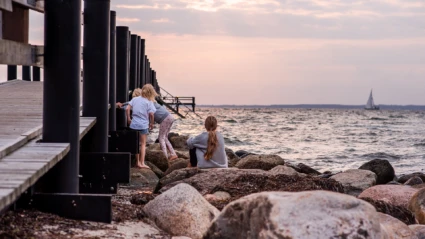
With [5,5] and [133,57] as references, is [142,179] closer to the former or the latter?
[133,57]

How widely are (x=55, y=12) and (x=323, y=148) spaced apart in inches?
1501

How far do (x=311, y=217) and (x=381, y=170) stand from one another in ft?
48.2

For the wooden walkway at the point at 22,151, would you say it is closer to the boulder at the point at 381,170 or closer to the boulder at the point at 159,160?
the boulder at the point at 159,160

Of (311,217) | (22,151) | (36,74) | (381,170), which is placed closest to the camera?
(311,217)

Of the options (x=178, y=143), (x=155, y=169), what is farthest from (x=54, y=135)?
(x=178, y=143)

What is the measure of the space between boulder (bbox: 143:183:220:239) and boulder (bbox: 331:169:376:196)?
795 cm

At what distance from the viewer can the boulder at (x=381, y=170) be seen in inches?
750

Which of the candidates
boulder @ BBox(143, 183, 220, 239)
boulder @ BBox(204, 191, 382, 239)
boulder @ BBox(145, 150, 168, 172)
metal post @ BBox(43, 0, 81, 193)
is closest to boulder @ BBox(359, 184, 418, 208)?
boulder @ BBox(143, 183, 220, 239)

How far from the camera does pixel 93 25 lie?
26.8 ft

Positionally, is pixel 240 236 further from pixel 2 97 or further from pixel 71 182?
pixel 2 97

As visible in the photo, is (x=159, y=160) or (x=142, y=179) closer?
A: (x=142, y=179)

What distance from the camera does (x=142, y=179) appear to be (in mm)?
12844

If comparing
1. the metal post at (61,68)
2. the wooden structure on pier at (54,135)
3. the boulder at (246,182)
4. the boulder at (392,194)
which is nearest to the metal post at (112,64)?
the boulder at (246,182)

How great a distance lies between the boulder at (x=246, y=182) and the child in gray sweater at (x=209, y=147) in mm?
1434
